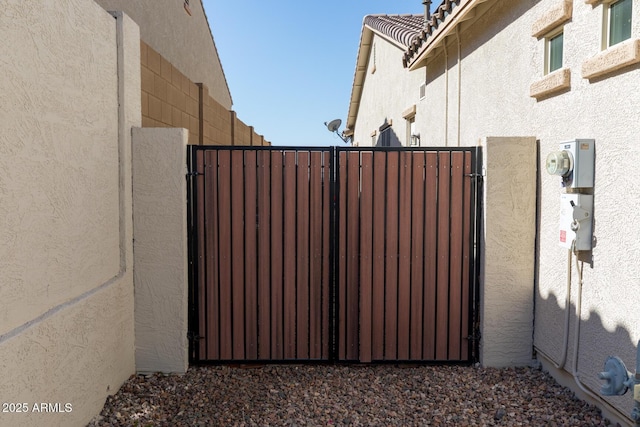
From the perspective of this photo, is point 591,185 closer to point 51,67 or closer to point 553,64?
point 553,64

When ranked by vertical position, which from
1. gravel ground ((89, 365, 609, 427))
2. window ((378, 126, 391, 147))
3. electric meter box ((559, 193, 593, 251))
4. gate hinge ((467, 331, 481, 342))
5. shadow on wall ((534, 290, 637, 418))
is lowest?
gravel ground ((89, 365, 609, 427))

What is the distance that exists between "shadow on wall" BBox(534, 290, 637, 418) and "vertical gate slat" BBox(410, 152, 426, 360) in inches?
41.7

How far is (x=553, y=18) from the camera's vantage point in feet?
13.0

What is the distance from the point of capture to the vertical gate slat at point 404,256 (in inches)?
174

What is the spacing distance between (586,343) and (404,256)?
5.35ft

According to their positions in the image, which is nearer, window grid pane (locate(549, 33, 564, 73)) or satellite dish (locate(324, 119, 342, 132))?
window grid pane (locate(549, 33, 564, 73))

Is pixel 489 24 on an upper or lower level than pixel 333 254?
upper

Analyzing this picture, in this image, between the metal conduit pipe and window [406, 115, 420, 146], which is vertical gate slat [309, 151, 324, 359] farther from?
window [406, 115, 420, 146]

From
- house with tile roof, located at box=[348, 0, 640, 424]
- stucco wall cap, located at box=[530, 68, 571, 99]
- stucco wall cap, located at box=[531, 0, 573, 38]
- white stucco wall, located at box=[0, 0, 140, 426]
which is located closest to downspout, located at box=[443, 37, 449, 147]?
house with tile roof, located at box=[348, 0, 640, 424]

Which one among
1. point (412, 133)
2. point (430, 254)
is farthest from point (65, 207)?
point (412, 133)

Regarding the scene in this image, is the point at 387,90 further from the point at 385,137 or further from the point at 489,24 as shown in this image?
the point at 489,24

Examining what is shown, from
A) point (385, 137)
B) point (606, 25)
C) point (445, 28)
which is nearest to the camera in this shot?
point (606, 25)

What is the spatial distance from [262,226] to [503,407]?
2553 mm

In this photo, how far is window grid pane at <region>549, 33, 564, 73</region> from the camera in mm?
4039
